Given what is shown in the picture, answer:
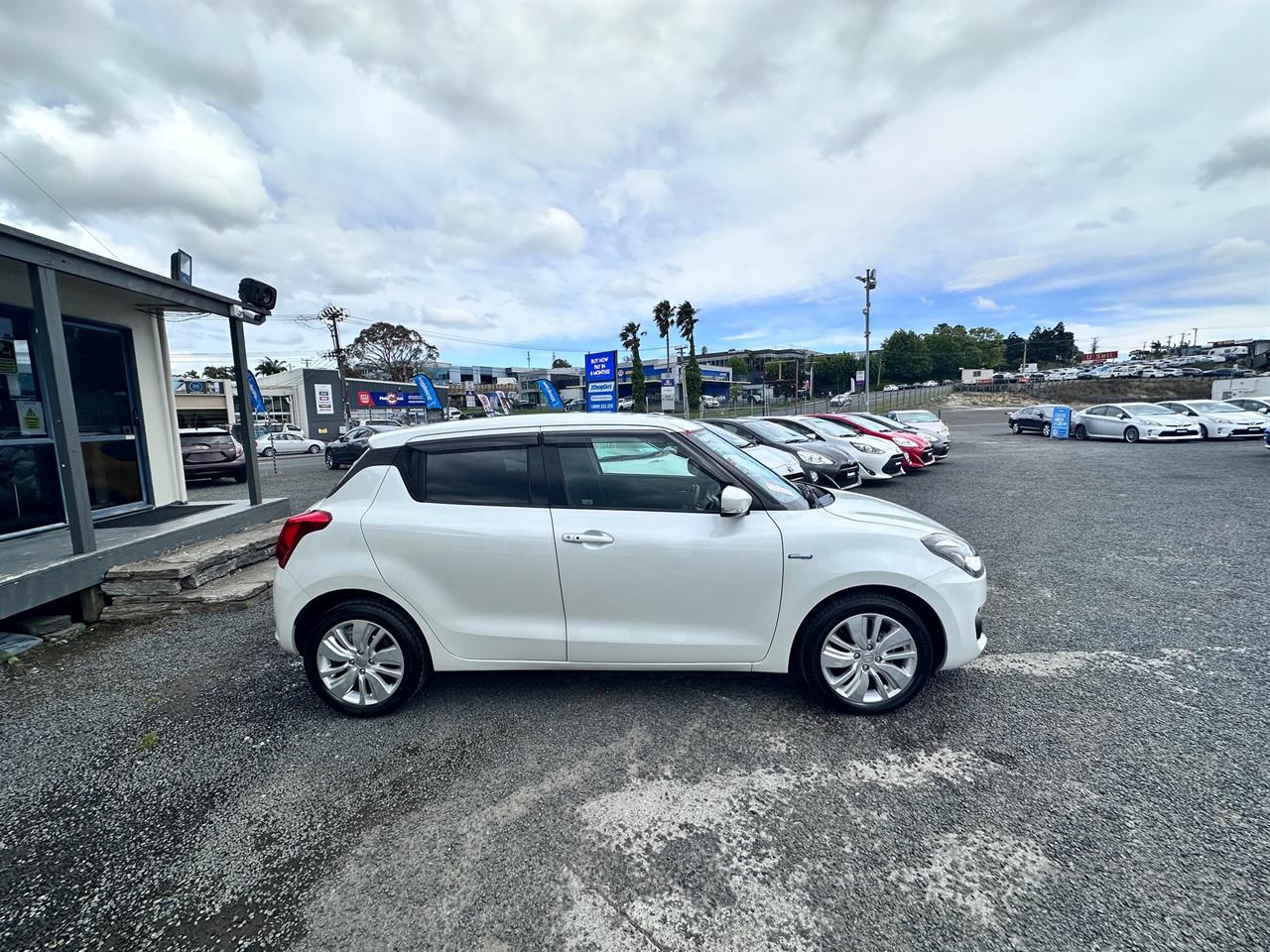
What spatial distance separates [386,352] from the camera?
5897 cm

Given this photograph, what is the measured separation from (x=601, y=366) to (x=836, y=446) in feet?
27.7

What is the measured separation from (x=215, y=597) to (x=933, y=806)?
5.66 meters

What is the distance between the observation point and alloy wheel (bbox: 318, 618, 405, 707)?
3105 millimetres

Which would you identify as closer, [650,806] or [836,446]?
[650,806]

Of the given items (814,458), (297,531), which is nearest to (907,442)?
(814,458)

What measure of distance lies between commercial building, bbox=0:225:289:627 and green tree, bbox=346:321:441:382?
5609 centimetres

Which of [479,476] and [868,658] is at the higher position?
[479,476]

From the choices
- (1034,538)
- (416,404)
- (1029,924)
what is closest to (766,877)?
(1029,924)

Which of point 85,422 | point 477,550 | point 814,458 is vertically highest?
point 85,422

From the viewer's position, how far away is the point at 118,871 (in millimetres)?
2162

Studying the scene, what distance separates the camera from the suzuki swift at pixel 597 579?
2.95 metres

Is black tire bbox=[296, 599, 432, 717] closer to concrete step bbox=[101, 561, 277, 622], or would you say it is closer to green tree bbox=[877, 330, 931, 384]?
concrete step bbox=[101, 561, 277, 622]

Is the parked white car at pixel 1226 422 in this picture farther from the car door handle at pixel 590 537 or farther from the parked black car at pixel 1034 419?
the car door handle at pixel 590 537

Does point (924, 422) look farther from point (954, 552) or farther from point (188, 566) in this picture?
point (188, 566)
